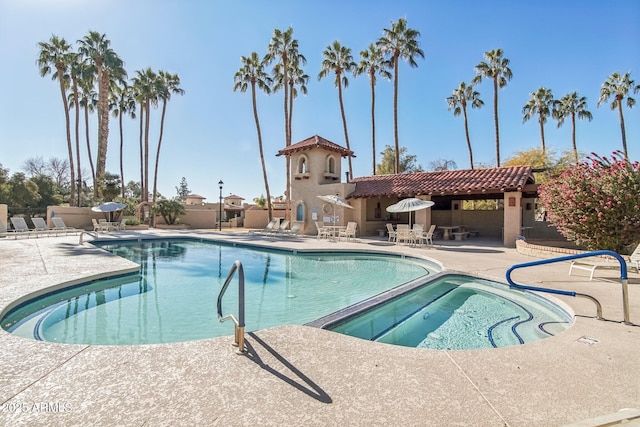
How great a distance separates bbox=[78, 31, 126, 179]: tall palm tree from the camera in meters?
28.5

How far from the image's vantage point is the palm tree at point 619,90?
3372 centimetres

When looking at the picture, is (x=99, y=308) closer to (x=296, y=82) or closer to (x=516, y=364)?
(x=516, y=364)

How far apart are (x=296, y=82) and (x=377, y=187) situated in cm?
1733

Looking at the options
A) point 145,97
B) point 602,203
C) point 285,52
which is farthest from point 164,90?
point 602,203

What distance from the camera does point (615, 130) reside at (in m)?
35.4

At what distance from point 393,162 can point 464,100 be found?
1136 cm

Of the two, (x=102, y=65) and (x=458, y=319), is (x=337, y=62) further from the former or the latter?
(x=458, y=319)

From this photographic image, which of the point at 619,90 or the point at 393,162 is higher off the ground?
the point at 619,90

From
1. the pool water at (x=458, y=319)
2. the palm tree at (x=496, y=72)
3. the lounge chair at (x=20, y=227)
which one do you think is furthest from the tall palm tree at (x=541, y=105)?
the lounge chair at (x=20, y=227)

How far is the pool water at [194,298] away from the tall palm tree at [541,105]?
3373 centimetres

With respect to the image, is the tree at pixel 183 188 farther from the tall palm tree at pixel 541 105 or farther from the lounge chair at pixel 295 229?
the tall palm tree at pixel 541 105

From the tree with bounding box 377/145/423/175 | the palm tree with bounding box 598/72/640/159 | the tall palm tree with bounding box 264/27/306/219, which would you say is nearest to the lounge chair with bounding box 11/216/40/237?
the tall palm tree with bounding box 264/27/306/219

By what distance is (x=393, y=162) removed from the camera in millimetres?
42938

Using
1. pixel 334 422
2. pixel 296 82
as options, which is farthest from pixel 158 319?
pixel 296 82
